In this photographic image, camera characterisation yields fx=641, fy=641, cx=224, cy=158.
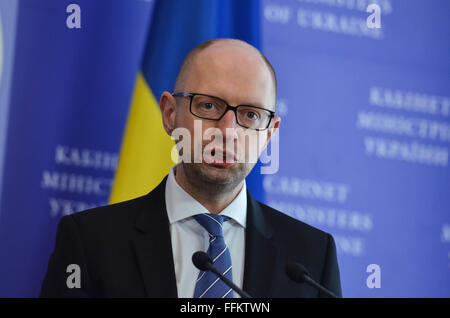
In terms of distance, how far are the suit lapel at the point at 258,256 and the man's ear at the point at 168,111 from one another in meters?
0.37

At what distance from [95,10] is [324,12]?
104 centimetres

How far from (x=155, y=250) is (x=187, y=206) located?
0.19 m

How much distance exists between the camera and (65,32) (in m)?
2.57

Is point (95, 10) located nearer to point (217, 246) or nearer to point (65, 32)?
point (65, 32)

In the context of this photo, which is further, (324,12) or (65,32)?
(324,12)

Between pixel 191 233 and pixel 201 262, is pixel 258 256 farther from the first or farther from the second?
pixel 201 262

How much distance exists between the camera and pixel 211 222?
79.5 inches

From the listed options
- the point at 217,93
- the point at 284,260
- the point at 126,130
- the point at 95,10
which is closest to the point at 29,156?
the point at 126,130

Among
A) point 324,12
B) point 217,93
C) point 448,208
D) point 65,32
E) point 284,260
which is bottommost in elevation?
point 284,260

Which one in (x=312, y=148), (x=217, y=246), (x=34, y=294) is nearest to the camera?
(x=217, y=246)

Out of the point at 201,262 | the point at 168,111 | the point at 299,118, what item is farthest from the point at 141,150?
the point at 201,262

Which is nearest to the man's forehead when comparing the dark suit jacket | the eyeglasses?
the eyeglasses

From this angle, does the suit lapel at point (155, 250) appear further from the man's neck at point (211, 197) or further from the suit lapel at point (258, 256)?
the suit lapel at point (258, 256)

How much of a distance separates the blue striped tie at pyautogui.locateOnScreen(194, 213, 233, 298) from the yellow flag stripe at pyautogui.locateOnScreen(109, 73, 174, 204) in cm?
68
